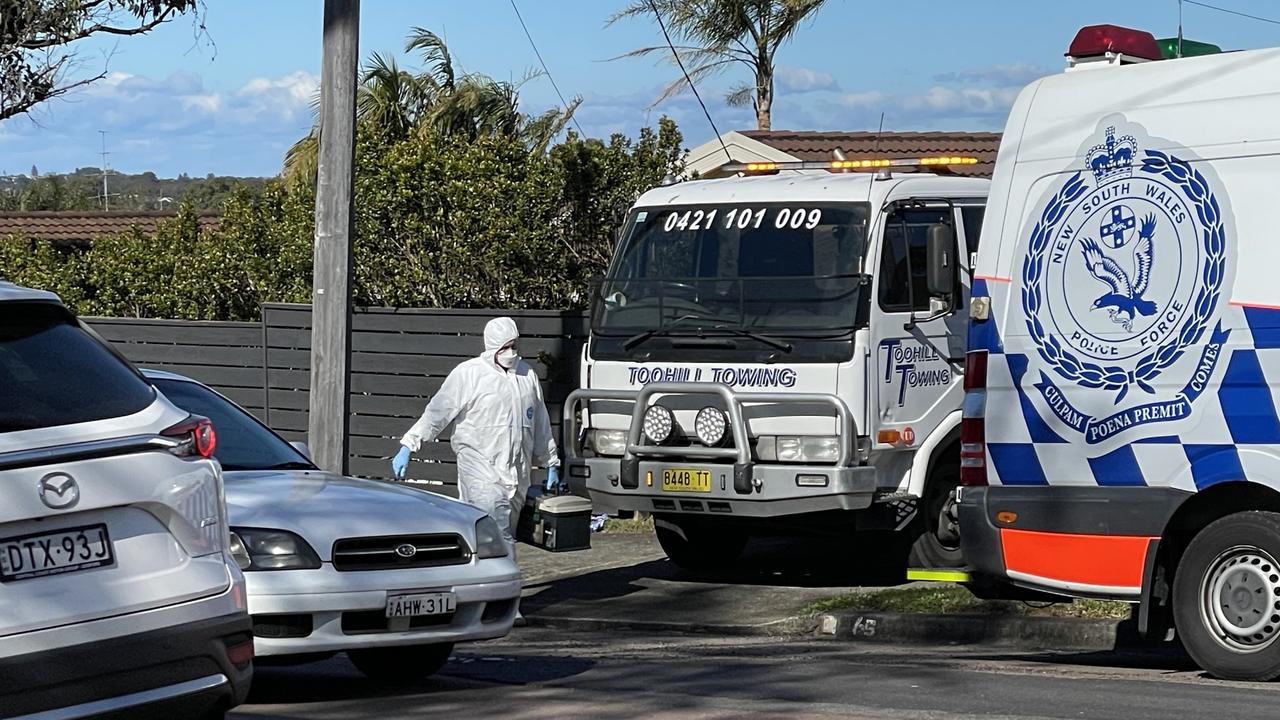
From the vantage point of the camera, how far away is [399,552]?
321 inches

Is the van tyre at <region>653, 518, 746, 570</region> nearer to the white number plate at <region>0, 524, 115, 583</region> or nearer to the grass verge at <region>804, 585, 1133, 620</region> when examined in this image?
the grass verge at <region>804, 585, 1133, 620</region>

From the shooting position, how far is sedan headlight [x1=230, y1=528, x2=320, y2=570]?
307 inches

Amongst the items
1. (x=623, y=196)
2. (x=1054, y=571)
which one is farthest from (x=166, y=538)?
(x=623, y=196)

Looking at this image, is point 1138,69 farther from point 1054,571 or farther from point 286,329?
point 286,329

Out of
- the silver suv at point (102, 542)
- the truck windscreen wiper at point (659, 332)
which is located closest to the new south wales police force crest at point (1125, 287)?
the truck windscreen wiper at point (659, 332)

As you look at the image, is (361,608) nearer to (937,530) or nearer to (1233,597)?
(1233,597)

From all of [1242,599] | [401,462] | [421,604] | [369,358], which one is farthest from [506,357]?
[369,358]

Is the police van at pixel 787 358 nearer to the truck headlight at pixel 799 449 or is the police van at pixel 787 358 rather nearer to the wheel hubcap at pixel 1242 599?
the truck headlight at pixel 799 449

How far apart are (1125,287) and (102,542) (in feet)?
16.5

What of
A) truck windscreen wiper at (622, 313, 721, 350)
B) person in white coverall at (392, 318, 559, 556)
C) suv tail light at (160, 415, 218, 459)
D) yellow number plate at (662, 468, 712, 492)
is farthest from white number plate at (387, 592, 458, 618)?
truck windscreen wiper at (622, 313, 721, 350)

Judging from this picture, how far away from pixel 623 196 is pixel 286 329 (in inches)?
145

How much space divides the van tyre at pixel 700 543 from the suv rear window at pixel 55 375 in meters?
7.28

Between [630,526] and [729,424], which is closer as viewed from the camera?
[729,424]

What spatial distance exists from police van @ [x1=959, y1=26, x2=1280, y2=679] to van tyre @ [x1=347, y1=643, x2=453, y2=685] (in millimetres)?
2687
